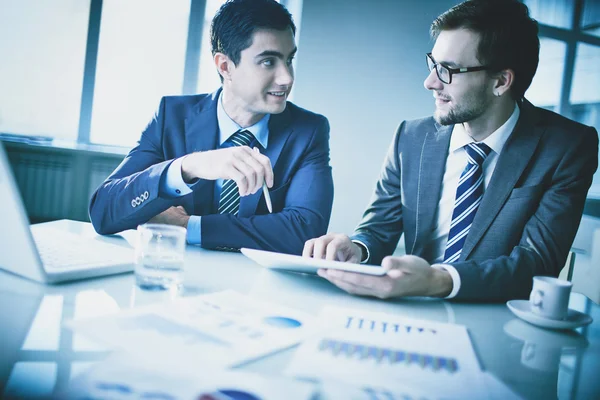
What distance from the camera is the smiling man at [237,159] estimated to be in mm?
1430

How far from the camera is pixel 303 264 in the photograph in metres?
1.03

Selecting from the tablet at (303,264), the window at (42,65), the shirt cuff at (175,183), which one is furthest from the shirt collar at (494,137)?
the window at (42,65)

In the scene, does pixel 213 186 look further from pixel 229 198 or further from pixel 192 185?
pixel 192 185

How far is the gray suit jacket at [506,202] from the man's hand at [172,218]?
579mm

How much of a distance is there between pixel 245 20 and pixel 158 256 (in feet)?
4.19

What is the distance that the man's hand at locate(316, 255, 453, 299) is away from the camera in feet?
3.30

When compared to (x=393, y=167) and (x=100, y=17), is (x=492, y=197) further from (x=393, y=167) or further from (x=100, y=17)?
(x=100, y=17)

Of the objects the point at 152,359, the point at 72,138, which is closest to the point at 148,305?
the point at 152,359

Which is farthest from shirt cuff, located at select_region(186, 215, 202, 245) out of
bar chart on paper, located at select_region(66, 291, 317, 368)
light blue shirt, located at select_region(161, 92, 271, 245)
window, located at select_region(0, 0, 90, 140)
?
window, located at select_region(0, 0, 90, 140)

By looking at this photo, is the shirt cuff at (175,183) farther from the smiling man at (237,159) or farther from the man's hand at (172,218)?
the man's hand at (172,218)

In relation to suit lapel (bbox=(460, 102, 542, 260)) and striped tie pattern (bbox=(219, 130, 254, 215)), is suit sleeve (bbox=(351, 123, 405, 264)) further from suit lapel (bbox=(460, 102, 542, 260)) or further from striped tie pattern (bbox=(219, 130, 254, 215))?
striped tie pattern (bbox=(219, 130, 254, 215))

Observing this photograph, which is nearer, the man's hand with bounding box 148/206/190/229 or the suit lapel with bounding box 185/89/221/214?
the man's hand with bounding box 148/206/190/229

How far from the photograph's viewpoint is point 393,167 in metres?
1.86

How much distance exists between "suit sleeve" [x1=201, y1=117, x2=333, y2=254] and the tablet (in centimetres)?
31
